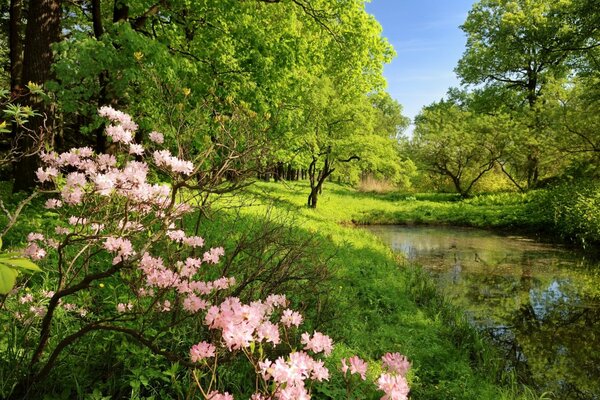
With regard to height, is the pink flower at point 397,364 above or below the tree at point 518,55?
below

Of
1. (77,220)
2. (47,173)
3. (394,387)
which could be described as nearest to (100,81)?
(47,173)

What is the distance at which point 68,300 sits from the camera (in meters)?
4.30

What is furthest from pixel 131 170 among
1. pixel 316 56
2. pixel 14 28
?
pixel 14 28

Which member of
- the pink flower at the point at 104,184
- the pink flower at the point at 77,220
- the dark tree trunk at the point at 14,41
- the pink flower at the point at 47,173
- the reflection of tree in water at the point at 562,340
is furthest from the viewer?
the dark tree trunk at the point at 14,41

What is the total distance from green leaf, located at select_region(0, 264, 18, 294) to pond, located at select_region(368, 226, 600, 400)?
21.5 feet

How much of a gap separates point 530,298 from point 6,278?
10.6 metres

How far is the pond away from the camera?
606 cm

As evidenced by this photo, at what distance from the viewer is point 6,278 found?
1.08 metres

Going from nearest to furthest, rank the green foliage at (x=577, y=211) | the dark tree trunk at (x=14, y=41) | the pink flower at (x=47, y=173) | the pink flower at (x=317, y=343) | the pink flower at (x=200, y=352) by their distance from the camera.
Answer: the pink flower at (x=200, y=352) → the pink flower at (x=317, y=343) → the pink flower at (x=47, y=173) → the dark tree trunk at (x=14, y=41) → the green foliage at (x=577, y=211)

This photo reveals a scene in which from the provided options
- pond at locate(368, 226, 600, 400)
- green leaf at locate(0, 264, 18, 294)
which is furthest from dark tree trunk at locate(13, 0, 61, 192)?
pond at locate(368, 226, 600, 400)

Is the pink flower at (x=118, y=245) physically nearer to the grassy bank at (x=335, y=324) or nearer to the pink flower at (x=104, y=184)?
the pink flower at (x=104, y=184)

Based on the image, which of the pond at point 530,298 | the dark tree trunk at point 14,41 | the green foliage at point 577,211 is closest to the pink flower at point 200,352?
the pond at point 530,298

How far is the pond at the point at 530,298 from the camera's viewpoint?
6059 millimetres

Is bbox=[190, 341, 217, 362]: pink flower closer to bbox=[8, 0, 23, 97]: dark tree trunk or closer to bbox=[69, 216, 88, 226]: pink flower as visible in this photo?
bbox=[69, 216, 88, 226]: pink flower
